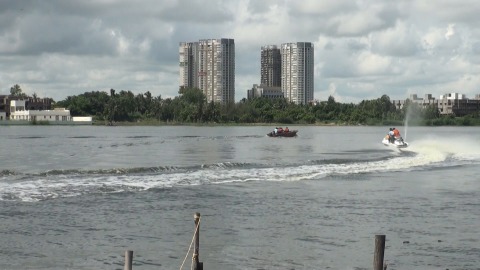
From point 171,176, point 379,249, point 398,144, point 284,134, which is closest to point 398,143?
point 398,144

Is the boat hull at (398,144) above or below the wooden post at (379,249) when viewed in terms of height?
below

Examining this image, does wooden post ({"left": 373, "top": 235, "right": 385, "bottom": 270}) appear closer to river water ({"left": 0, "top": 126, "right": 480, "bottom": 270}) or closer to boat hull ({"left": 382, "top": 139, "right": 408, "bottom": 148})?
river water ({"left": 0, "top": 126, "right": 480, "bottom": 270})

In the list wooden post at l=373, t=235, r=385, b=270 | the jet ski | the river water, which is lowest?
the river water

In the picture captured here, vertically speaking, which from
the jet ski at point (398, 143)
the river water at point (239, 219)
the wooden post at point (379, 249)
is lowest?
the river water at point (239, 219)

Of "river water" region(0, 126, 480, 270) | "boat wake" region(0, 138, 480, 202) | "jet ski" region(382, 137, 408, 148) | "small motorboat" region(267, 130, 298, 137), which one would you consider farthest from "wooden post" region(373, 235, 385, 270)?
"small motorboat" region(267, 130, 298, 137)

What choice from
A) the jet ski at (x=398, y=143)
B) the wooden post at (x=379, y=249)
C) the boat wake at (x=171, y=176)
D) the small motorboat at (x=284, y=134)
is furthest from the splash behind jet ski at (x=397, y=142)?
the wooden post at (x=379, y=249)

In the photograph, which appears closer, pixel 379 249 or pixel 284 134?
pixel 379 249

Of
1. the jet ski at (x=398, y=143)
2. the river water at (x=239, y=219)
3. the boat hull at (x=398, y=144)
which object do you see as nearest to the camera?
the river water at (x=239, y=219)

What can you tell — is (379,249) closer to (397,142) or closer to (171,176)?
(171,176)

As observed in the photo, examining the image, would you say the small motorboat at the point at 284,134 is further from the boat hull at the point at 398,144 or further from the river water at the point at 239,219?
the river water at the point at 239,219

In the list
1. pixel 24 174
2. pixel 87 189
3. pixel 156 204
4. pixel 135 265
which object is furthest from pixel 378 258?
pixel 24 174

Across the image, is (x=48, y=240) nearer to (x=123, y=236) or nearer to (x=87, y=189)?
(x=123, y=236)

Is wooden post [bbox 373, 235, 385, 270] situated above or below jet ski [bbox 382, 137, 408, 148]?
above

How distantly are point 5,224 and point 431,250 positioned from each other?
13.5 metres
